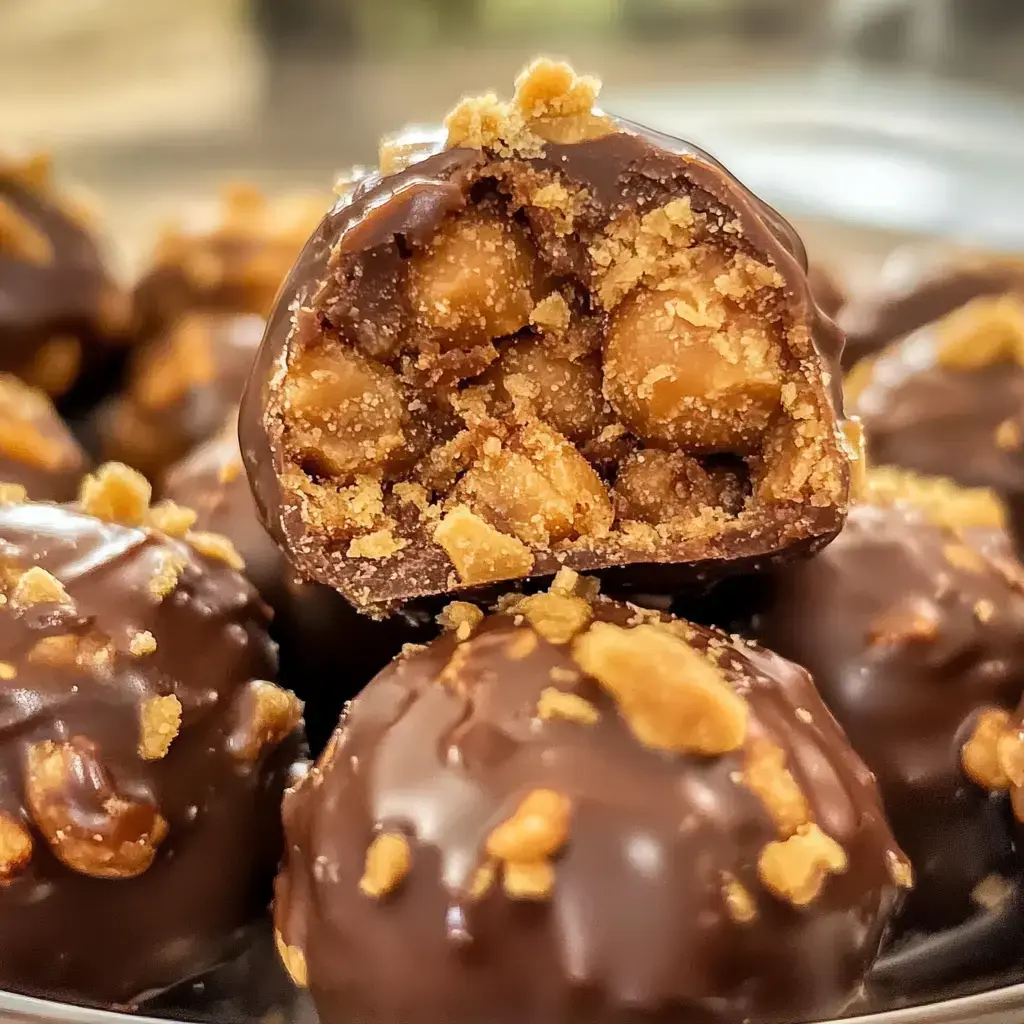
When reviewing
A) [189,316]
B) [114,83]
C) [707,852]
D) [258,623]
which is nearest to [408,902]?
[707,852]

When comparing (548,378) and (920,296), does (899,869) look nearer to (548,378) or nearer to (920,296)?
(548,378)

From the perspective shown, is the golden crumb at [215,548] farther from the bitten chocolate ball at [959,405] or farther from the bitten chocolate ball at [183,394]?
→ the bitten chocolate ball at [959,405]

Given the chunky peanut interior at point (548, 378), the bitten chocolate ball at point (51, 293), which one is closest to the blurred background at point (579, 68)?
the bitten chocolate ball at point (51, 293)

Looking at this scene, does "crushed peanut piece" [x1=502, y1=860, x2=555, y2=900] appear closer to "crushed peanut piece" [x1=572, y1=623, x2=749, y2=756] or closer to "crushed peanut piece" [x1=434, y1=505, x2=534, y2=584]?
"crushed peanut piece" [x1=572, y1=623, x2=749, y2=756]

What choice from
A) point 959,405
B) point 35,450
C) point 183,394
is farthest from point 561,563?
point 183,394

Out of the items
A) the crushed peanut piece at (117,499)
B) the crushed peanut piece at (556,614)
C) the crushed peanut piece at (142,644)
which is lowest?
the crushed peanut piece at (142,644)
